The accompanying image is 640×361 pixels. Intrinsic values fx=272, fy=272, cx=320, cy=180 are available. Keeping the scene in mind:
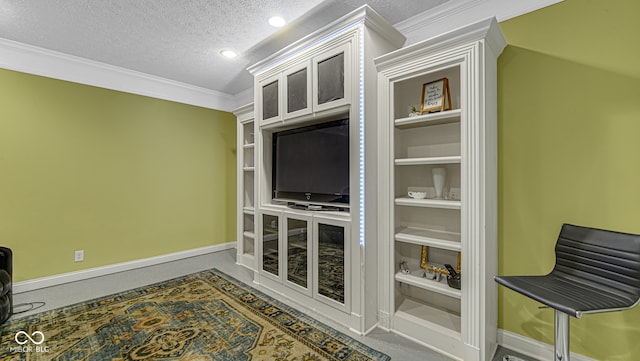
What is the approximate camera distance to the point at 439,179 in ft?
7.01

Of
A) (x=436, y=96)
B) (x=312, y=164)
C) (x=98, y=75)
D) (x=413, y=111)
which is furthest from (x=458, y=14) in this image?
(x=98, y=75)

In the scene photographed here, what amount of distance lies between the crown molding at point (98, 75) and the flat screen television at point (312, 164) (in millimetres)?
2089

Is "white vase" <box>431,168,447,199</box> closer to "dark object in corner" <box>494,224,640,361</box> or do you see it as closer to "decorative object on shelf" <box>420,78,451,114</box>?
"decorative object on shelf" <box>420,78,451,114</box>

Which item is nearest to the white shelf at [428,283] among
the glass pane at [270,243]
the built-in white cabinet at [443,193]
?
the built-in white cabinet at [443,193]

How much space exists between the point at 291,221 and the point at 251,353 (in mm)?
1163

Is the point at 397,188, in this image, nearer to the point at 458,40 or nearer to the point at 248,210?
the point at 458,40

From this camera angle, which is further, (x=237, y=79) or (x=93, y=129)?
(x=237, y=79)

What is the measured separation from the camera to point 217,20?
8.18 ft

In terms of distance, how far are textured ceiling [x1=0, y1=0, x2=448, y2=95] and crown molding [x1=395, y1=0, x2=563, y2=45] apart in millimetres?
81

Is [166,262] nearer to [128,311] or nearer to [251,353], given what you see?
[128,311]

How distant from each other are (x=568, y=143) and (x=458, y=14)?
4.30 feet

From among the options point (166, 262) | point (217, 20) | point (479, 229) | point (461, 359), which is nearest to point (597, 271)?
point (479, 229)

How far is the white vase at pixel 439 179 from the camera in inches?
83.8

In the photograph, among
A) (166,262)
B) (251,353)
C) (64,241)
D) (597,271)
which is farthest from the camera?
(166,262)
